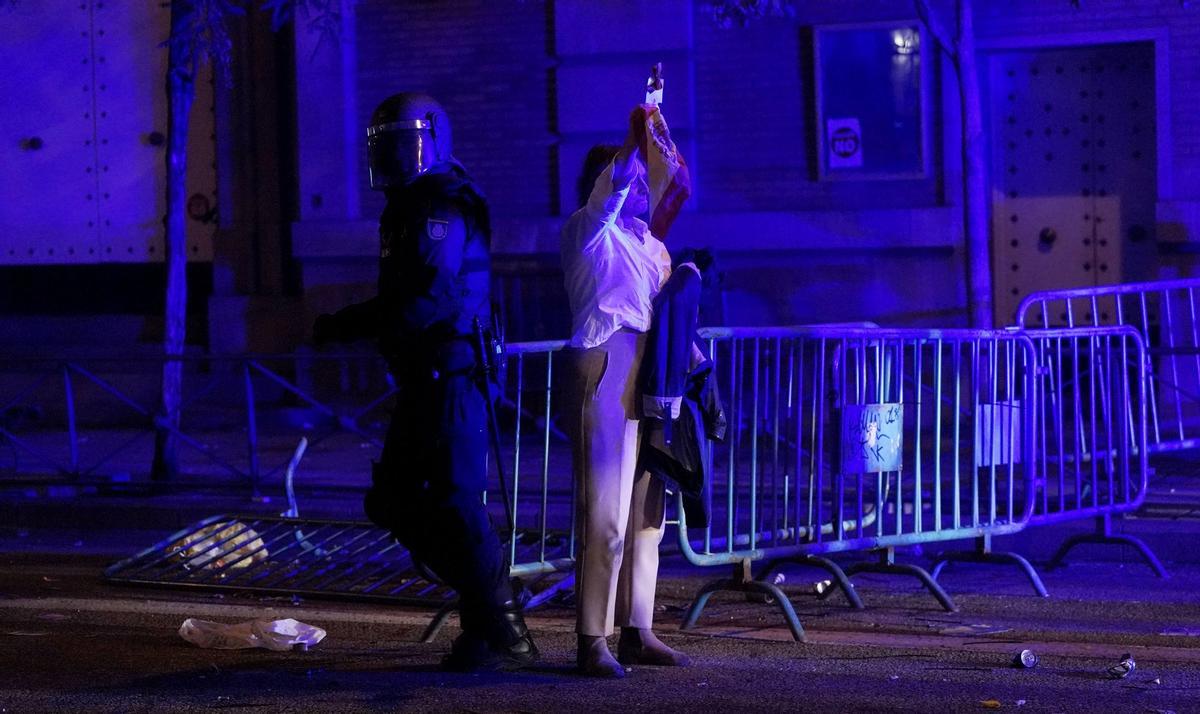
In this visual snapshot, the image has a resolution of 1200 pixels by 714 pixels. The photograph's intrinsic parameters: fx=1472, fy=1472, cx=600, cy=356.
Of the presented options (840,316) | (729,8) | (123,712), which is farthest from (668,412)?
(840,316)

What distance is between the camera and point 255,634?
646cm

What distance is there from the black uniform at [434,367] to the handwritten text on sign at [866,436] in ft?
7.10

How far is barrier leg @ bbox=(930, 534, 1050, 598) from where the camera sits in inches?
292

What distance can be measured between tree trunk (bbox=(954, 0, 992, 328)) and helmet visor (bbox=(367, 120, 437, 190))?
7.38 m

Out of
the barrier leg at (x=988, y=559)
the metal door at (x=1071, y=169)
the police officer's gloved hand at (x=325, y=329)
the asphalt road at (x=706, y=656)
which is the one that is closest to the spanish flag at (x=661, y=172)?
the police officer's gloved hand at (x=325, y=329)

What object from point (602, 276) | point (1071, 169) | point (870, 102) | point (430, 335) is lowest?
point (430, 335)

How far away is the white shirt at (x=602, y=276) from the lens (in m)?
5.41

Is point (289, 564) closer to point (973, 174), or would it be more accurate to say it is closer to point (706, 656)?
point (706, 656)

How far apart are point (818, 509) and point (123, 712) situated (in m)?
3.23

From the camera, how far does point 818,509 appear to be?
22.7 ft

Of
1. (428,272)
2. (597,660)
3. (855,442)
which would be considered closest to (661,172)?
(428,272)

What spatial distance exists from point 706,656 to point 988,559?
220 centimetres

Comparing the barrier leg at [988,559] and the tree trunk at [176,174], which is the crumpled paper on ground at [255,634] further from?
the tree trunk at [176,174]

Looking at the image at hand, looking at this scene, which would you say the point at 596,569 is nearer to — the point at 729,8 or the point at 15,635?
the point at 15,635
